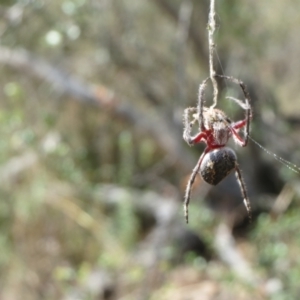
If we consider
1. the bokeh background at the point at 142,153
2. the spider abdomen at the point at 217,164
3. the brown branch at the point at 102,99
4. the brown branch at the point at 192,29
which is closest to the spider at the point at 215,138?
the spider abdomen at the point at 217,164

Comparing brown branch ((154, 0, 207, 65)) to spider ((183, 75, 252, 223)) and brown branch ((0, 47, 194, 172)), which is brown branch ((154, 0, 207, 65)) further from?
spider ((183, 75, 252, 223))

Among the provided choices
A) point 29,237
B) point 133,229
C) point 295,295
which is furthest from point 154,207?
point 295,295

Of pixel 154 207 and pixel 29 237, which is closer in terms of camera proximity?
pixel 154 207

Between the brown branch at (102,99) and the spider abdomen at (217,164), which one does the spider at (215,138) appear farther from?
the brown branch at (102,99)

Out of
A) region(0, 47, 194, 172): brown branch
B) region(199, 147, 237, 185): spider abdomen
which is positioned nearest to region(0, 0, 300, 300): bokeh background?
region(0, 47, 194, 172): brown branch

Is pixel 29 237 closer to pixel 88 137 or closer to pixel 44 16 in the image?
pixel 88 137

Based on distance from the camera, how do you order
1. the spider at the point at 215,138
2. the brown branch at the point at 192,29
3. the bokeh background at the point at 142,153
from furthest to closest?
the brown branch at the point at 192,29 < the bokeh background at the point at 142,153 < the spider at the point at 215,138

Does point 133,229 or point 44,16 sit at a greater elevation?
point 44,16
